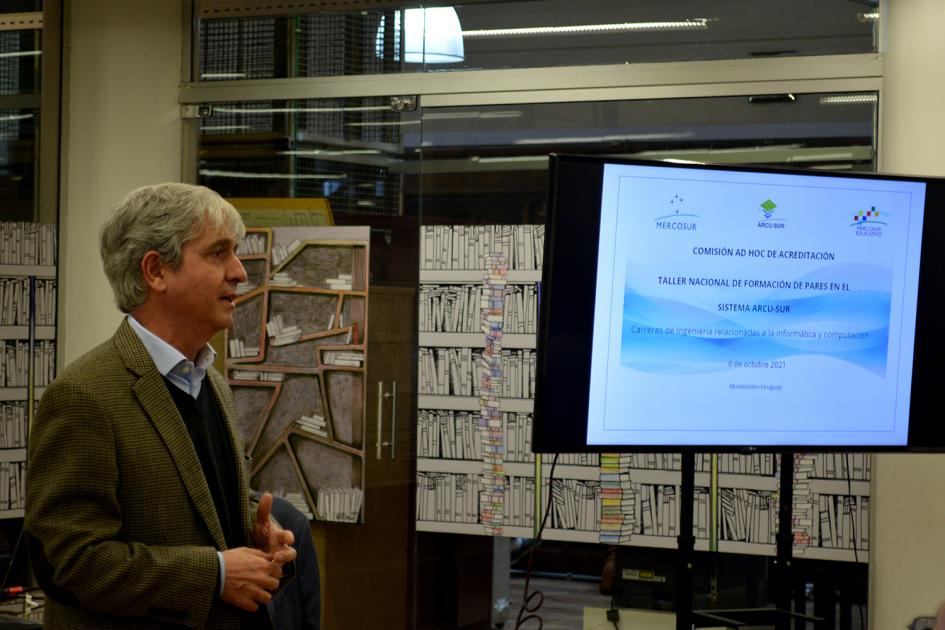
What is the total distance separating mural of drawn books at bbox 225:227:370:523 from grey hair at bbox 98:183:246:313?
103 inches

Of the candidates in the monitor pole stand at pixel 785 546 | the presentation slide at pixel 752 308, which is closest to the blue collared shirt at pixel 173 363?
the presentation slide at pixel 752 308

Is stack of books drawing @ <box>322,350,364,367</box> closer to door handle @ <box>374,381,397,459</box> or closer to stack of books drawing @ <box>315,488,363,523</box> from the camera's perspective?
door handle @ <box>374,381,397,459</box>

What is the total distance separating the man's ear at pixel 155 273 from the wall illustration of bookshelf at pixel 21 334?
3.21 meters

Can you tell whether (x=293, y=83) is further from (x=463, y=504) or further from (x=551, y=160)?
(x=551, y=160)

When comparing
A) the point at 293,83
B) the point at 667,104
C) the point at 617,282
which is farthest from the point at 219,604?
the point at 293,83

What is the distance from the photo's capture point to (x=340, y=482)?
4773 millimetres

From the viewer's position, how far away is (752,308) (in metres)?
2.86

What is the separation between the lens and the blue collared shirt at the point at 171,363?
6.88 feet

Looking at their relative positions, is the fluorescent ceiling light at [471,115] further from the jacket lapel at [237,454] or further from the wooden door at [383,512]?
the jacket lapel at [237,454]

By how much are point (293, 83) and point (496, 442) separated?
1.81 m

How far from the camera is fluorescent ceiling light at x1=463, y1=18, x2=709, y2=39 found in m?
4.48

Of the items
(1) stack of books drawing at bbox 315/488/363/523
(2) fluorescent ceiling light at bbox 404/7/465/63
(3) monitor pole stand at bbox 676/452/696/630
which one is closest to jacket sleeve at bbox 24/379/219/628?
(3) monitor pole stand at bbox 676/452/696/630

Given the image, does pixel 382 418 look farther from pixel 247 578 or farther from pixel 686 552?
pixel 247 578

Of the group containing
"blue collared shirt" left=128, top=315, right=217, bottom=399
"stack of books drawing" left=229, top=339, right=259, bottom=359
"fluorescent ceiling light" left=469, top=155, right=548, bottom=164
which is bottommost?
"stack of books drawing" left=229, top=339, right=259, bottom=359
